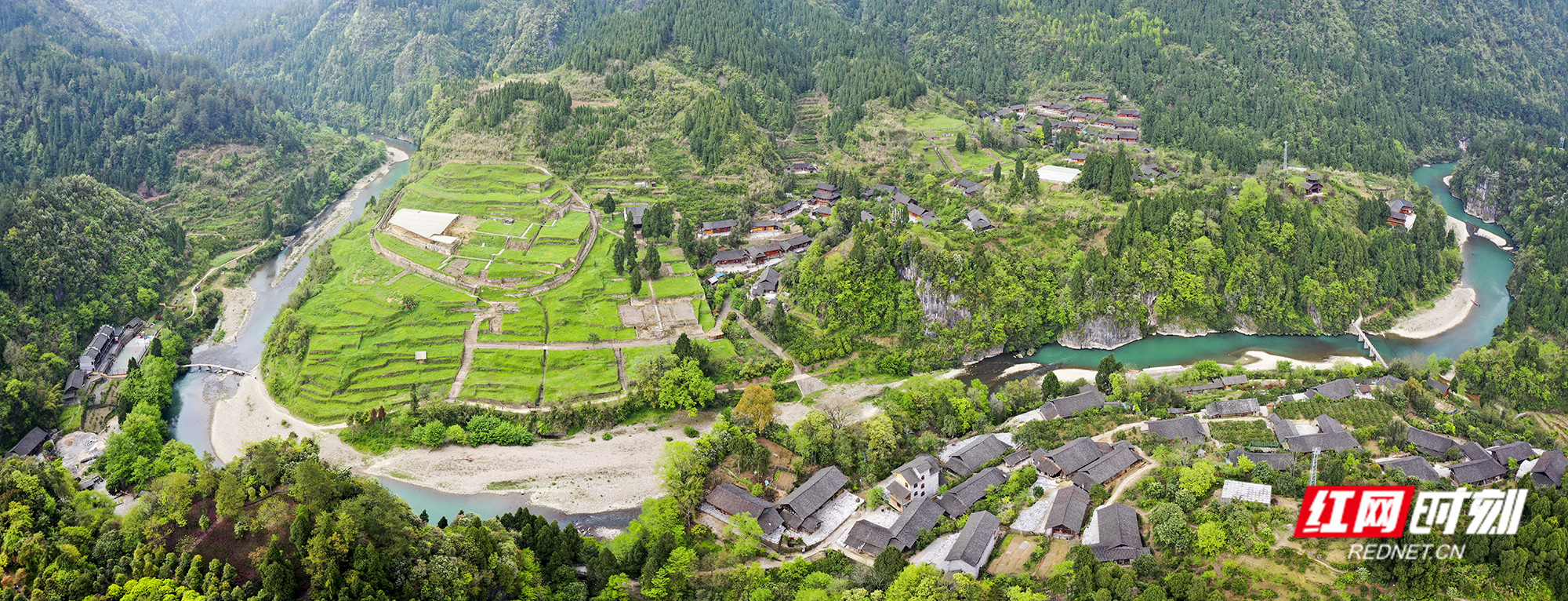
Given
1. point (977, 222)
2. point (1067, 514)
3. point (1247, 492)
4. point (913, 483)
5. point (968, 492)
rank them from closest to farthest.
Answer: point (1247, 492)
point (1067, 514)
point (968, 492)
point (913, 483)
point (977, 222)

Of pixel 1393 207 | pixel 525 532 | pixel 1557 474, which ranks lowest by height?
pixel 1393 207

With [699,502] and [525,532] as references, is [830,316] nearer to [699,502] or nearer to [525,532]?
[699,502]

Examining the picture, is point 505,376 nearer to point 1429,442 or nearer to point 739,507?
point 739,507

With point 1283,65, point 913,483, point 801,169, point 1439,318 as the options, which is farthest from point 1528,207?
point 913,483

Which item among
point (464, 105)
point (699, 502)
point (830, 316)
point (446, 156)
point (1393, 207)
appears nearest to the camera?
point (699, 502)

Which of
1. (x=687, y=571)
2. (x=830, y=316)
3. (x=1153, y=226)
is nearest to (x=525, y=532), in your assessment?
(x=687, y=571)

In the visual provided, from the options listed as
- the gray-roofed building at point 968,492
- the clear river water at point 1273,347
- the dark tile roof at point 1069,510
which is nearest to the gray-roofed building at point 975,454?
the gray-roofed building at point 968,492
